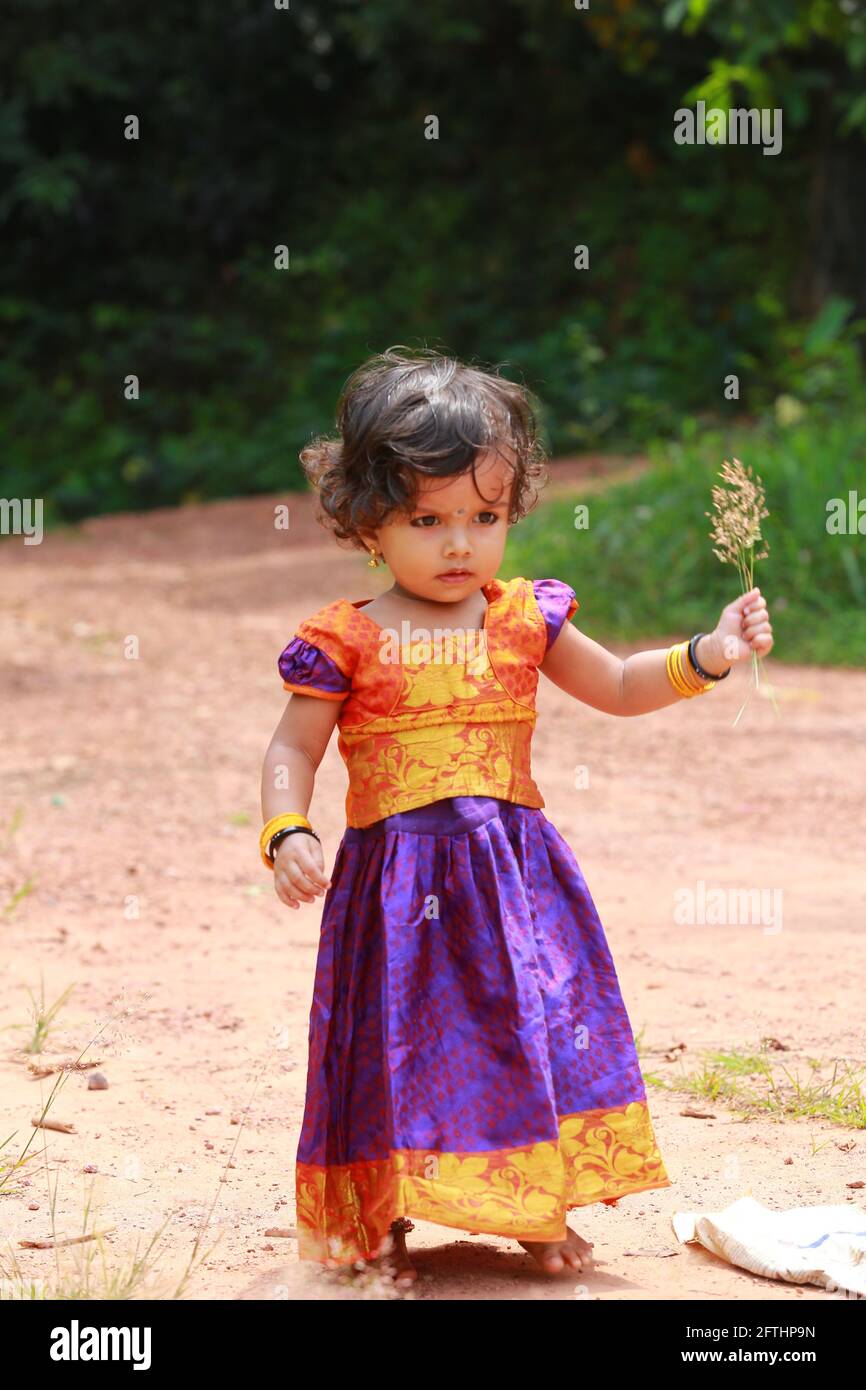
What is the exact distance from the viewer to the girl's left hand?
239cm

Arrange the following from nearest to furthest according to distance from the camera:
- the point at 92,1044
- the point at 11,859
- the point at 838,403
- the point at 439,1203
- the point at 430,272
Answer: the point at 439,1203
the point at 92,1044
the point at 11,859
the point at 838,403
the point at 430,272

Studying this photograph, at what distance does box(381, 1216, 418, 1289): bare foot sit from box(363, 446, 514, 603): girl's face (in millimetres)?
886

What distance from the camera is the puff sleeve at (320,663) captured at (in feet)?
7.84

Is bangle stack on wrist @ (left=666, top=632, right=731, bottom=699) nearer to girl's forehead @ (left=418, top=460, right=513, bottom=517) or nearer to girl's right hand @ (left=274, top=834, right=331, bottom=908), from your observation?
girl's forehead @ (left=418, top=460, right=513, bottom=517)

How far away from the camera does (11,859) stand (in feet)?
15.9

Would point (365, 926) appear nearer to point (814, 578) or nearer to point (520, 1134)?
point (520, 1134)

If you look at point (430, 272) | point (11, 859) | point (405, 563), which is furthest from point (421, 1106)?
point (430, 272)

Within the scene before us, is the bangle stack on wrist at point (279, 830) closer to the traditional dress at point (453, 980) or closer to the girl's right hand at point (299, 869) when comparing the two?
the girl's right hand at point (299, 869)

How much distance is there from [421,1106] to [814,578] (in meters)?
5.75

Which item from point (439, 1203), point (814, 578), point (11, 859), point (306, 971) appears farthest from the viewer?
point (814, 578)

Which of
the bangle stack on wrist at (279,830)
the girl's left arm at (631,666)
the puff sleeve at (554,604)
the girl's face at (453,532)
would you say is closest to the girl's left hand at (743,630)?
the girl's left arm at (631,666)

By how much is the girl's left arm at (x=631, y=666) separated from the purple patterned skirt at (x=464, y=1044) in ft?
0.73

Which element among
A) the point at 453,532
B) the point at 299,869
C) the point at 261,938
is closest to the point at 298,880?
the point at 299,869

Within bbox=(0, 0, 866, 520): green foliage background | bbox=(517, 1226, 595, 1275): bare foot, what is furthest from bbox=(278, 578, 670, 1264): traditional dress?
bbox=(0, 0, 866, 520): green foliage background
